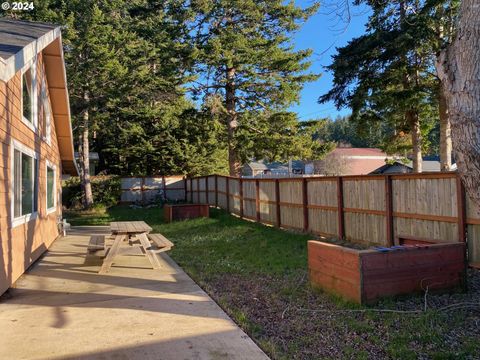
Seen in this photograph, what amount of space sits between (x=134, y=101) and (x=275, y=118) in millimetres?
9414

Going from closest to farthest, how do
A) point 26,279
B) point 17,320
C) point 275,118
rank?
point 17,320, point 26,279, point 275,118

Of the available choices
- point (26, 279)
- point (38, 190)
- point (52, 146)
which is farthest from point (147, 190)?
point (26, 279)

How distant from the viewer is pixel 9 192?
598cm

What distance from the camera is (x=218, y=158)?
30125mm

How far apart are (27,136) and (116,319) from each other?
4296mm

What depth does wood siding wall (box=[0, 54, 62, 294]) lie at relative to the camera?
5.66m

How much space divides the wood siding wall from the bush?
15.7 metres

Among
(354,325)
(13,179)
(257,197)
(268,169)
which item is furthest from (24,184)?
(268,169)

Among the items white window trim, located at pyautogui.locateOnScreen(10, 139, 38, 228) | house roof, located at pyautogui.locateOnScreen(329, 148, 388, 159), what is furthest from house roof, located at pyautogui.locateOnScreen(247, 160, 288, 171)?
white window trim, located at pyautogui.locateOnScreen(10, 139, 38, 228)

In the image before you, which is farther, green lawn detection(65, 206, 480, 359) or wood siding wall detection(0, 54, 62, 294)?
wood siding wall detection(0, 54, 62, 294)

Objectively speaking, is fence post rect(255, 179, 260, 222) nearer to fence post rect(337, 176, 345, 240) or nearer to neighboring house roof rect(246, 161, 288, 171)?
fence post rect(337, 176, 345, 240)

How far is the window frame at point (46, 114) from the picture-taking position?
31.1 feet

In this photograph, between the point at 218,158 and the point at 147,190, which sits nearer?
the point at 147,190

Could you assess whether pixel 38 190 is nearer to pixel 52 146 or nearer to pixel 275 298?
pixel 52 146
